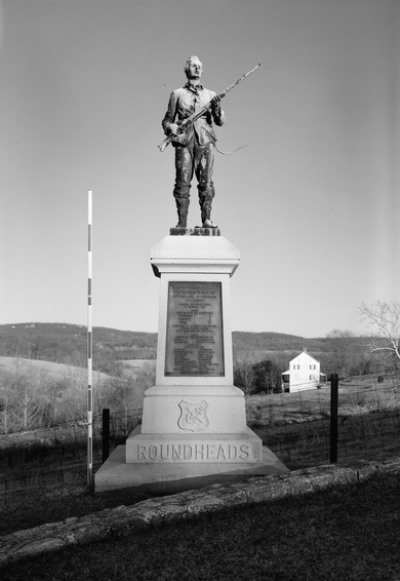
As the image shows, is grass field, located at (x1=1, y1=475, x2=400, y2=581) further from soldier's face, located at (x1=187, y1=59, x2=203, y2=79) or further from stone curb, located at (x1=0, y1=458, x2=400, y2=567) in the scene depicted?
soldier's face, located at (x1=187, y1=59, x2=203, y2=79)

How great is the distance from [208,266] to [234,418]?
2035 millimetres

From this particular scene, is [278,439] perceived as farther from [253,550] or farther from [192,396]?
[253,550]

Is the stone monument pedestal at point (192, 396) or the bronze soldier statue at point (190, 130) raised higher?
the bronze soldier statue at point (190, 130)

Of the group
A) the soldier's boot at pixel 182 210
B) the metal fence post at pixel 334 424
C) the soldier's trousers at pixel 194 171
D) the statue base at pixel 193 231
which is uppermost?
the soldier's trousers at pixel 194 171

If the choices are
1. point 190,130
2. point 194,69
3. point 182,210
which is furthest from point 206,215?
point 194,69

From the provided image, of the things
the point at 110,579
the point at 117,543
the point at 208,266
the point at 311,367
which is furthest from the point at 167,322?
the point at 311,367

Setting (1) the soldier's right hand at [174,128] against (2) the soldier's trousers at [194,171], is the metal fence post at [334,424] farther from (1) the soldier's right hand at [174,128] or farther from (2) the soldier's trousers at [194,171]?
Answer: (1) the soldier's right hand at [174,128]

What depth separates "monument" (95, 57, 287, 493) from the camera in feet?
20.1

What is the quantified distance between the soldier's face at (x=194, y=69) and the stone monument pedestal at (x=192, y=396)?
92.5 inches

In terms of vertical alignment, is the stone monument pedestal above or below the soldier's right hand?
below

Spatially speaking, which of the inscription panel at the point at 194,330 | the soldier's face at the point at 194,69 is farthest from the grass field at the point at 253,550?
the soldier's face at the point at 194,69

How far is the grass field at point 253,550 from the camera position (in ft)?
10.3

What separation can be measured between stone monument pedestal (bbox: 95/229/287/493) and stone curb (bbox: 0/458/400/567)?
1.19 m

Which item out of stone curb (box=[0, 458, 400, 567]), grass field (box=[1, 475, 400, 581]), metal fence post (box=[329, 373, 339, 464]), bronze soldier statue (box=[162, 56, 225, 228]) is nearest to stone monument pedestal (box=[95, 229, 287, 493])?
bronze soldier statue (box=[162, 56, 225, 228])
